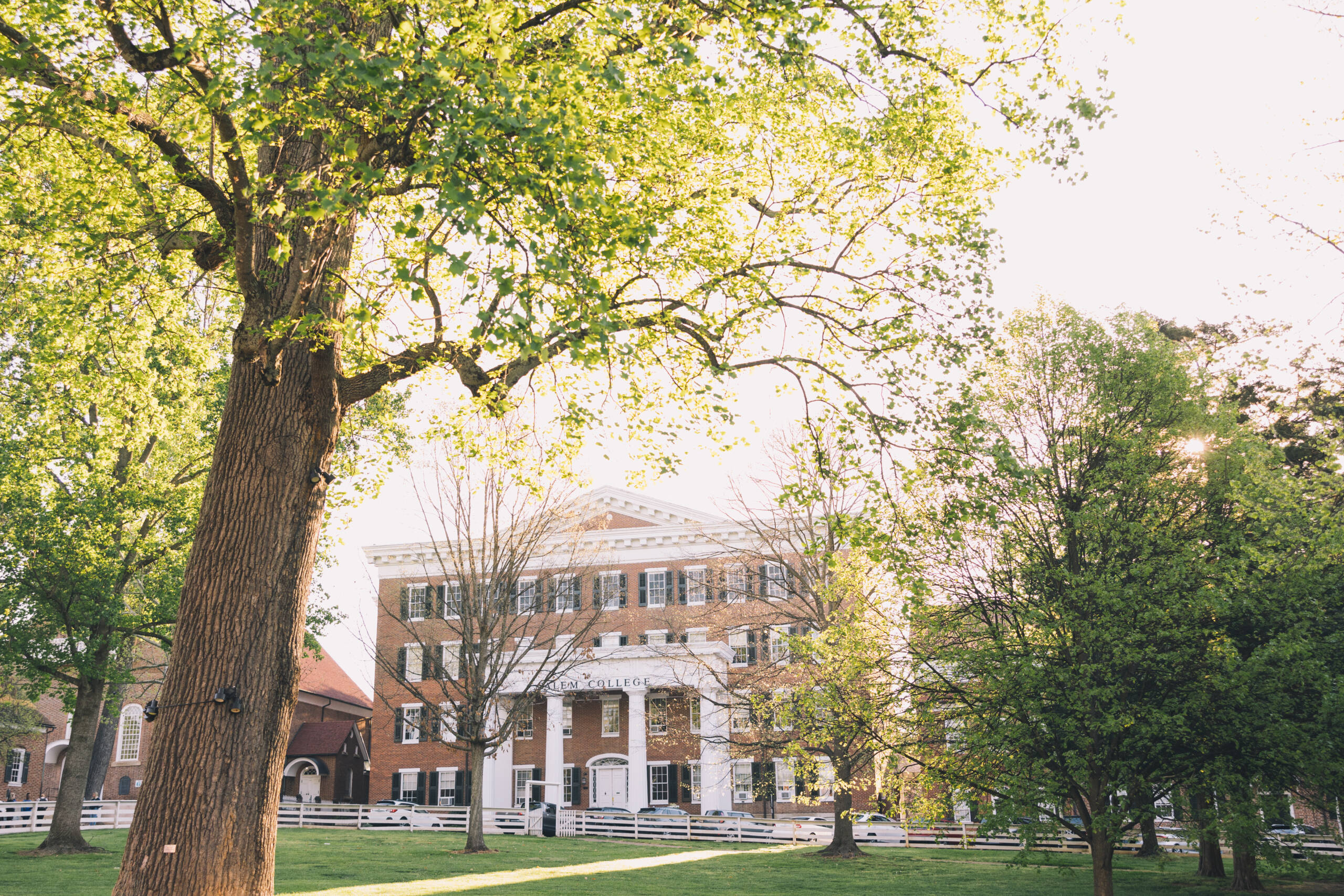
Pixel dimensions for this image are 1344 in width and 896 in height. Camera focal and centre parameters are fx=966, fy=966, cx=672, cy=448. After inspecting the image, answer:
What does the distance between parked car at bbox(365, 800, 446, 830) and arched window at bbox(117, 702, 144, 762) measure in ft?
75.3

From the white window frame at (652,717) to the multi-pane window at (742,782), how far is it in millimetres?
3452

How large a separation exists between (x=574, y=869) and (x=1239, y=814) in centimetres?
1325

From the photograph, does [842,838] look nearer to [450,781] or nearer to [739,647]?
[739,647]

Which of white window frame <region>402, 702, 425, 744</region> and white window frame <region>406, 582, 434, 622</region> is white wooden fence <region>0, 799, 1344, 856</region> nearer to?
white window frame <region>402, 702, 425, 744</region>

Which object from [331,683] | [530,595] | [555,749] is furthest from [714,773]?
[331,683]

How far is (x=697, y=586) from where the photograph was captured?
34.0 metres

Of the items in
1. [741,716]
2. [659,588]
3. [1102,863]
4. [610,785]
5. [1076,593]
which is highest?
[659,588]

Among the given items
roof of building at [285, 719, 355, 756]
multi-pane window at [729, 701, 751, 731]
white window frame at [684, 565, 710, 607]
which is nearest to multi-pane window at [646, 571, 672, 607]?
white window frame at [684, 565, 710, 607]

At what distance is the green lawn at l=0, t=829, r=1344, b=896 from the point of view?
16812mm

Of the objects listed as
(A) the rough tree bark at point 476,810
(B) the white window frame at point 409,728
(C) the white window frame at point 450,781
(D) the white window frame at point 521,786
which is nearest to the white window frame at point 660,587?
(D) the white window frame at point 521,786

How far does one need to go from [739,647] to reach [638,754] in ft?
20.5

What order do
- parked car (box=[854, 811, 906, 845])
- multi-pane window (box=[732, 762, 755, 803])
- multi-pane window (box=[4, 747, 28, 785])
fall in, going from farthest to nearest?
multi-pane window (box=[4, 747, 28, 785])
multi-pane window (box=[732, 762, 755, 803])
parked car (box=[854, 811, 906, 845])

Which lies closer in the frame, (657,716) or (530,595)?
(657,716)

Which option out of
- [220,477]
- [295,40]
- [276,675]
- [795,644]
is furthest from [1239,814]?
[295,40]
